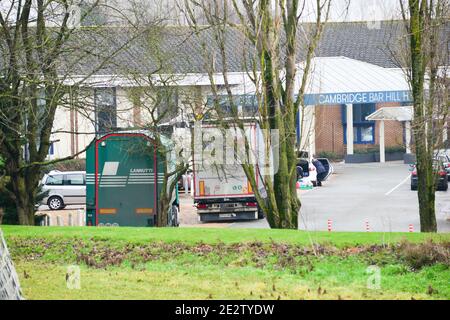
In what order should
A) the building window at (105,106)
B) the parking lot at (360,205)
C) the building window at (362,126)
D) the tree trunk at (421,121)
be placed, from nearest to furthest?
the tree trunk at (421,121)
the building window at (105,106)
the parking lot at (360,205)
the building window at (362,126)

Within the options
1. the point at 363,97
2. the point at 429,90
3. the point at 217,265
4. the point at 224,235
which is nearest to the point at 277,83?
the point at 429,90

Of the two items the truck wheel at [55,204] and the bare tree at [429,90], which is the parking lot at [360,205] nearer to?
the truck wheel at [55,204]

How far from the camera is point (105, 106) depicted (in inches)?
826

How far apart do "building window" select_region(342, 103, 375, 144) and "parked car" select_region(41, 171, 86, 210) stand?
3086cm

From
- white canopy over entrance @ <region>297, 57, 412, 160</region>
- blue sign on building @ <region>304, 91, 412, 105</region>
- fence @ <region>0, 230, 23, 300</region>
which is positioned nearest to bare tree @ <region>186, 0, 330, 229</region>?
fence @ <region>0, 230, 23, 300</region>

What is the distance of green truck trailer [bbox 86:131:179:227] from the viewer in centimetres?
2791

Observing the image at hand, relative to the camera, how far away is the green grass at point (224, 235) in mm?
14883

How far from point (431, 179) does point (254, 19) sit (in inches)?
213

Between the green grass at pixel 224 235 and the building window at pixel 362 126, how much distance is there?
5335cm

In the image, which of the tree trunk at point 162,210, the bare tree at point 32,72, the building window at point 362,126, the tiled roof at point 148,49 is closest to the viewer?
the bare tree at point 32,72

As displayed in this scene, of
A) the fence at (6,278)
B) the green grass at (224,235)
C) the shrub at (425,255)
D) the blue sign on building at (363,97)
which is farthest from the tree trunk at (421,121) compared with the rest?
the blue sign on building at (363,97)

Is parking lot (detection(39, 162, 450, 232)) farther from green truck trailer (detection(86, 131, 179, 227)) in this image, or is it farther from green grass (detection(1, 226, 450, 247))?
green grass (detection(1, 226, 450, 247))
